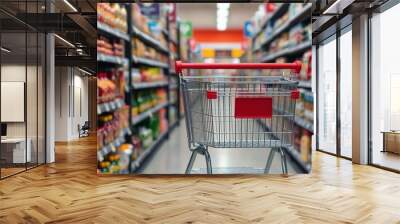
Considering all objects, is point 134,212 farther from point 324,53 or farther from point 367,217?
point 324,53

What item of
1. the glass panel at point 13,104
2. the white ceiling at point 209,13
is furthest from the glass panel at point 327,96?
the glass panel at point 13,104

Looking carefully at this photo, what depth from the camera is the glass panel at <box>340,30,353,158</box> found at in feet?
22.5

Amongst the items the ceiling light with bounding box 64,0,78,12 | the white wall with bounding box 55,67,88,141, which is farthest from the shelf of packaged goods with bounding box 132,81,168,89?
the white wall with bounding box 55,67,88,141

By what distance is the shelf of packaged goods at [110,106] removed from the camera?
4348 millimetres

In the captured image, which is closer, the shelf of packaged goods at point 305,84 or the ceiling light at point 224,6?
the ceiling light at point 224,6

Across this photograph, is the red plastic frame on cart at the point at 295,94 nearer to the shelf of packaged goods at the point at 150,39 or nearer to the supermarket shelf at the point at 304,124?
the supermarket shelf at the point at 304,124

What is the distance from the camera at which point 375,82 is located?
6.04 metres

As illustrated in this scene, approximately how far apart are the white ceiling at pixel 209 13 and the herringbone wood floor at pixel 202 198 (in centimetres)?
166

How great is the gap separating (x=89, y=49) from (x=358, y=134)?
679 centimetres

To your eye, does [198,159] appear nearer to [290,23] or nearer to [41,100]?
[290,23]

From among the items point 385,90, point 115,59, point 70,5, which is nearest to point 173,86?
point 115,59

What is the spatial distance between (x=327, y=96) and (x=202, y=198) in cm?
546

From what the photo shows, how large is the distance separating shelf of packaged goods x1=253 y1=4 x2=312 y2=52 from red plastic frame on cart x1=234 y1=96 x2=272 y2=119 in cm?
97

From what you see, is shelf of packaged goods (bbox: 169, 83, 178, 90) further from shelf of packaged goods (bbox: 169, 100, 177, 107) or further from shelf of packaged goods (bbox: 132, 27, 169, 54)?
shelf of packaged goods (bbox: 132, 27, 169, 54)
